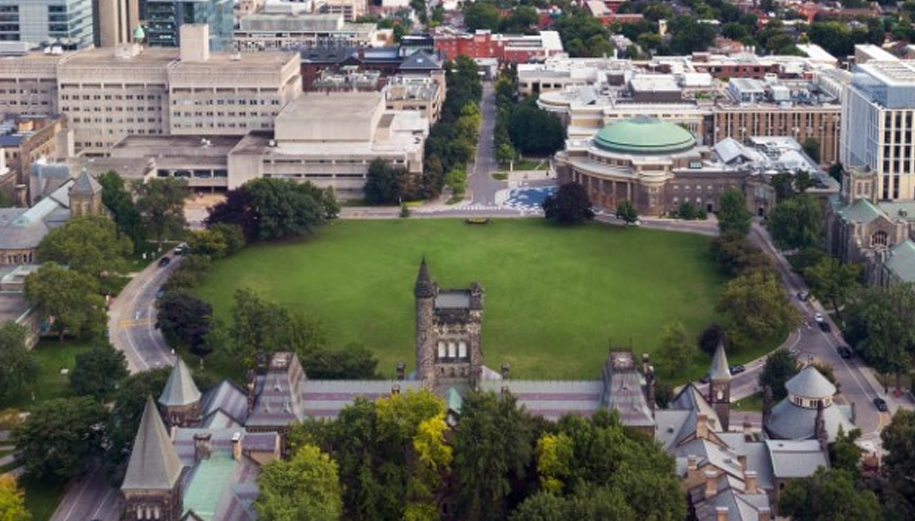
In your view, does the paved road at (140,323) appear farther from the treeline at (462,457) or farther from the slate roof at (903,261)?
the slate roof at (903,261)

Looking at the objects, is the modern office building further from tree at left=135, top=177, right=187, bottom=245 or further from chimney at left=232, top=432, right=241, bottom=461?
chimney at left=232, top=432, right=241, bottom=461

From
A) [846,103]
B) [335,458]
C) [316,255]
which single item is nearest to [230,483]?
[335,458]

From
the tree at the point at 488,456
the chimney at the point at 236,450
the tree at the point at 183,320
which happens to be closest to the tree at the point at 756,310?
the tree at the point at 488,456

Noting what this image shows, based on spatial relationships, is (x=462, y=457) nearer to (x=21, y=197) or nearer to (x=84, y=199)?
(x=84, y=199)

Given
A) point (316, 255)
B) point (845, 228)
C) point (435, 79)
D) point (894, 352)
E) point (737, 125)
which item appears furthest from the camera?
point (435, 79)

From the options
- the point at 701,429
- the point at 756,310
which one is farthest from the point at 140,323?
the point at 701,429

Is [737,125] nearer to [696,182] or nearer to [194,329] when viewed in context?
[696,182]

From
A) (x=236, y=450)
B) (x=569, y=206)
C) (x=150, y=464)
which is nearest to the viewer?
(x=150, y=464)
